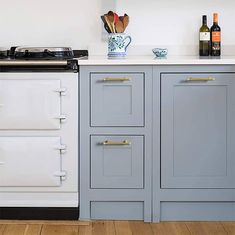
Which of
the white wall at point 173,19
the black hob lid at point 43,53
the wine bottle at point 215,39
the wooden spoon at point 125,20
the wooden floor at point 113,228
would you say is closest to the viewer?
the wooden floor at point 113,228

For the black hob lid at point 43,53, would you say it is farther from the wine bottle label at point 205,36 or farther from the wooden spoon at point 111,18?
the wine bottle label at point 205,36

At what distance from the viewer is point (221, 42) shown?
3.77 metres

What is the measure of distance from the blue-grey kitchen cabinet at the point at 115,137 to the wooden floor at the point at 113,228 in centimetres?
9

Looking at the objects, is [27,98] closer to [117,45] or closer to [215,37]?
[117,45]

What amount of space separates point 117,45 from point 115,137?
2.04 feet

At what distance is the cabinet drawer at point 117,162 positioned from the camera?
3.11 metres

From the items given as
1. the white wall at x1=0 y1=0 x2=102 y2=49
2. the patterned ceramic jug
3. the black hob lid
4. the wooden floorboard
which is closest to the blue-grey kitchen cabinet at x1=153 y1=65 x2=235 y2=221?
the wooden floorboard

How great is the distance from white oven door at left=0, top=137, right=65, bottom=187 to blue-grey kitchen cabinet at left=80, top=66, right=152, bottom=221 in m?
0.15

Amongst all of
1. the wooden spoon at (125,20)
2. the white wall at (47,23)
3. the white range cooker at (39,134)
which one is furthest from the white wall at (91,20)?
the white range cooker at (39,134)

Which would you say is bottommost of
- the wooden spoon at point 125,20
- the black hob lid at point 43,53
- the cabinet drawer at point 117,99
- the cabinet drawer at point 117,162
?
the cabinet drawer at point 117,162

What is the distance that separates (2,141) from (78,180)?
1.51ft

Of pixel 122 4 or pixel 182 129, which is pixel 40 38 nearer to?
pixel 122 4

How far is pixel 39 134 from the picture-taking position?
3.10 m

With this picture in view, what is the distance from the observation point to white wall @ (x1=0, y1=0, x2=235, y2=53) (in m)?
3.73
